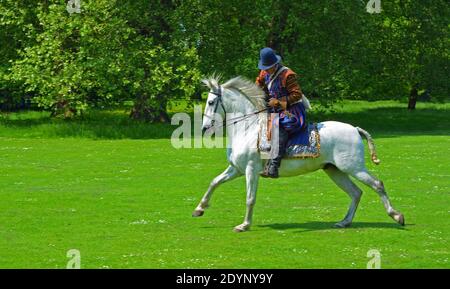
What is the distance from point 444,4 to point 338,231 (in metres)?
41.9

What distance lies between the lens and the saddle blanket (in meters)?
19.0

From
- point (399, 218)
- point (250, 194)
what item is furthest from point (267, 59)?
point (399, 218)

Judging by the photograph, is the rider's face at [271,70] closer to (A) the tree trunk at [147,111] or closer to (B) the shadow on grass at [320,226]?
(B) the shadow on grass at [320,226]

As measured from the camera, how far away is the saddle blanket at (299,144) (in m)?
19.0

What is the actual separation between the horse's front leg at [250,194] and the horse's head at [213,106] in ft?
3.89

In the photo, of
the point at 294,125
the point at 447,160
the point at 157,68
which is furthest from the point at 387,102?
the point at 294,125

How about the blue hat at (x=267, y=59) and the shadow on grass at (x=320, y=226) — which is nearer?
the blue hat at (x=267, y=59)

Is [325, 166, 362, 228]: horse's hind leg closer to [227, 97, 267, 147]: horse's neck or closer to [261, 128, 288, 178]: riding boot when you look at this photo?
[261, 128, 288, 178]: riding boot

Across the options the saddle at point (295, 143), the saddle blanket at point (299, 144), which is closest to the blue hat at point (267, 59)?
the saddle at point (295, 143)

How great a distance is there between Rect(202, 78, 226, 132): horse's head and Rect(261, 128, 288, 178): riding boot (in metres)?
1.28

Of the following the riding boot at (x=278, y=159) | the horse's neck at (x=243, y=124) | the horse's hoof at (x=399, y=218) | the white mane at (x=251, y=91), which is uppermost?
the white mane at (x=251, y=91)

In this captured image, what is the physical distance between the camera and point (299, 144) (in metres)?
19.1

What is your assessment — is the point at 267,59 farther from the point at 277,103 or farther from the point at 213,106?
the point at 213,106

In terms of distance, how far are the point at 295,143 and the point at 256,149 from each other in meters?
0.82
